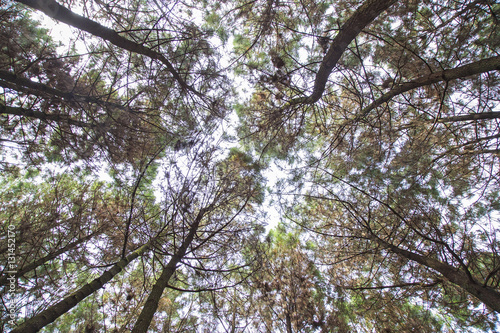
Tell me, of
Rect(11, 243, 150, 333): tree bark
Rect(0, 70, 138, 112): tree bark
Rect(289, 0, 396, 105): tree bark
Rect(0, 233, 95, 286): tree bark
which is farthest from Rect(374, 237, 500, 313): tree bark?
Rect(0, 233, 95, 286): tree bark

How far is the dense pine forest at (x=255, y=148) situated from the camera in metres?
2.88

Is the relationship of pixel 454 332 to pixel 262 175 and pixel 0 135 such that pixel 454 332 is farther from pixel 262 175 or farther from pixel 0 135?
pixel 0 135

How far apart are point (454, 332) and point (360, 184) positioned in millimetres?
3729

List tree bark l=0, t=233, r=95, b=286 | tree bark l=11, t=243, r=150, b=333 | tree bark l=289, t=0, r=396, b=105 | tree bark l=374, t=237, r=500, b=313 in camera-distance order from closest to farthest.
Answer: tree bark l=11, t=243, r=150, b=333, tree bark l=374, t=237, r=500, b=313, tree bark l=289, t=0, r=396, b=105, tree bark l=0, t=233, r=95, b=286

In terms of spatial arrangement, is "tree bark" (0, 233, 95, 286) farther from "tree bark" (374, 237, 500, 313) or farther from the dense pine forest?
"tree bark" (374, 237, 500, 313)

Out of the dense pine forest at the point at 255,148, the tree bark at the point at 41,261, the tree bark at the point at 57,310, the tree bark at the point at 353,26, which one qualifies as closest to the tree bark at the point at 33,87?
the dense pine forest at the point at 255,148

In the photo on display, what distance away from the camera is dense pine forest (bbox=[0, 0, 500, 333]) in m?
2.88

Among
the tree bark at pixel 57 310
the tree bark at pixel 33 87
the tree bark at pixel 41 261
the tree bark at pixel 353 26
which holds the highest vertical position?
the tree bark at pixel 353 26

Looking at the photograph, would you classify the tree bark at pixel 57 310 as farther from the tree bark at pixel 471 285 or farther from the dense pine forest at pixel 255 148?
the tree bark at pixel 471 285

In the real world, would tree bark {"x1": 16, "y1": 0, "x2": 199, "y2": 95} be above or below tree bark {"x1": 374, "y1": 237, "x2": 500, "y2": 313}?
above

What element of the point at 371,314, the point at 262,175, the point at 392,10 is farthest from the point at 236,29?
the point at 371,314

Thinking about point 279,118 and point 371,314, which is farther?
point 371,314

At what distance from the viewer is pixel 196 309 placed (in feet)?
17.9

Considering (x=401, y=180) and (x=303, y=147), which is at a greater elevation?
(x=303, y=147)
